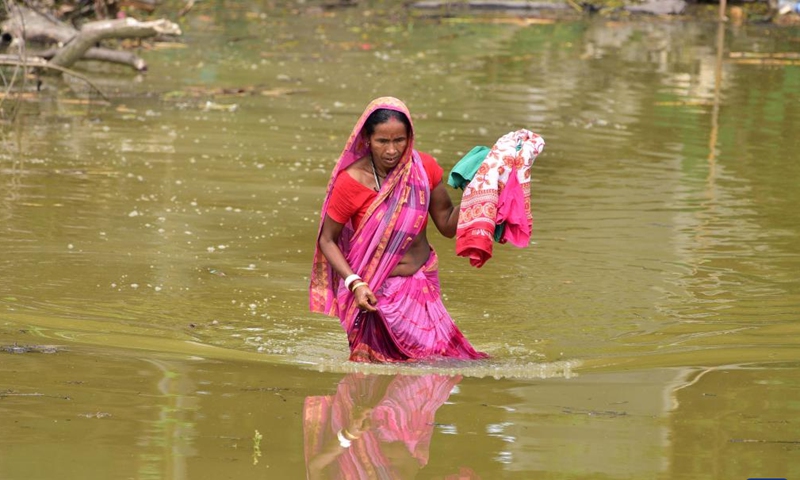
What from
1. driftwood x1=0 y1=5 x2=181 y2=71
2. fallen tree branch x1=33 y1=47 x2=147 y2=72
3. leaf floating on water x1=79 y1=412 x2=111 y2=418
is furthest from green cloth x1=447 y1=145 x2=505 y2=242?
fallen tree branch x1=33 y1=47 x2=147 y2=72

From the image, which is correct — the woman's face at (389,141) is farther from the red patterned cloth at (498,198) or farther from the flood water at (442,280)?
the flood water at (442,280)

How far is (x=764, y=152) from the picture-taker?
1109cm

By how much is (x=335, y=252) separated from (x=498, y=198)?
2.32 feet

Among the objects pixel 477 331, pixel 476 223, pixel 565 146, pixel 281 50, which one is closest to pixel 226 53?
pixel 281 50

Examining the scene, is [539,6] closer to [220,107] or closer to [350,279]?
[220,107]

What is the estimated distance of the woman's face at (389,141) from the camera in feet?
16.9

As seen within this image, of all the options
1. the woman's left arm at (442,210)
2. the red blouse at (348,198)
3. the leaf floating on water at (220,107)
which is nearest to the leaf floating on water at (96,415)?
the red blouse at (348,198)

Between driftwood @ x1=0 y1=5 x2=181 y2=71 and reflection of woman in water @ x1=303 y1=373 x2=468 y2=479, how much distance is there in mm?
7179

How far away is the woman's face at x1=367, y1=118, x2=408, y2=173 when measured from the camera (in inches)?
203

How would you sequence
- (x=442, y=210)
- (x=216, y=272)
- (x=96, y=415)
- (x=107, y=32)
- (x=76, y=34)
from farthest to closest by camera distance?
(x=76, y=34) → (x=107, y=32) → (x=216, y=272) → (x=442, y=210) → (x=96, y=415)

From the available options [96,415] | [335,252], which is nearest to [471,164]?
[335,252]

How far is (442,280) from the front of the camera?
7484 mm

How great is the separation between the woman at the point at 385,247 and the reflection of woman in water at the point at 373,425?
0.27m

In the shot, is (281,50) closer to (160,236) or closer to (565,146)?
(565,146)
